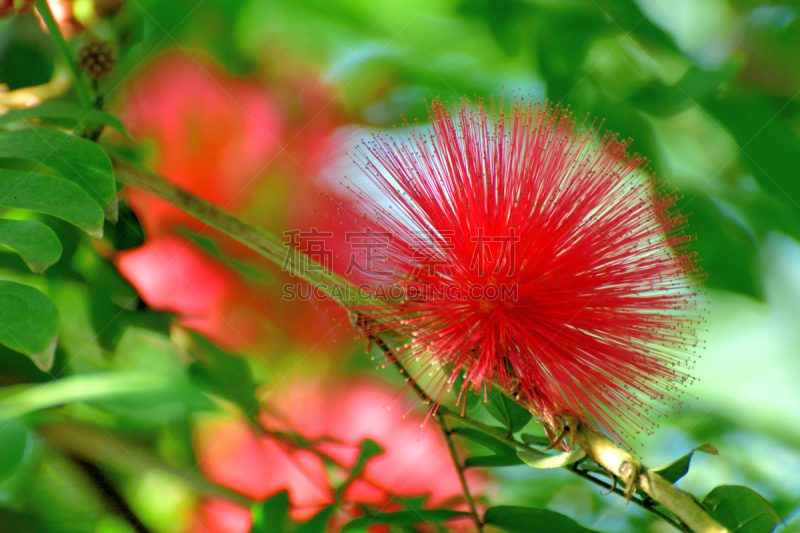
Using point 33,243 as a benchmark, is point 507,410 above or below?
above

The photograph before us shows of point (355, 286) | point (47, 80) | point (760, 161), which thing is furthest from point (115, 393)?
point (760, 161)

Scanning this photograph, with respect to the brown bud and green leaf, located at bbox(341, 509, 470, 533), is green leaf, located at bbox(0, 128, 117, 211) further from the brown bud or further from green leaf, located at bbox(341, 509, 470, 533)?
green leaf, located at bbox(341, 509, 470, 533)

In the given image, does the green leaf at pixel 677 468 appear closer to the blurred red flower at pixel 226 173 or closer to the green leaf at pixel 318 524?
the green leaf at pixel 318 524

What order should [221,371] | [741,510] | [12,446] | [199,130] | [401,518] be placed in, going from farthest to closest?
[199,130] → [221,371] → [401,518] → [741,510] → [12,446]

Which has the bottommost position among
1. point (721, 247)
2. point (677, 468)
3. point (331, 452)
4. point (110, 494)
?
point (110, 494)

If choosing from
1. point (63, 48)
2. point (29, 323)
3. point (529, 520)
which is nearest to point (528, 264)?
point (529, 520)

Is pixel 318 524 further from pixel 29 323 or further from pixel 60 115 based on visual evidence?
pixel 60 115
